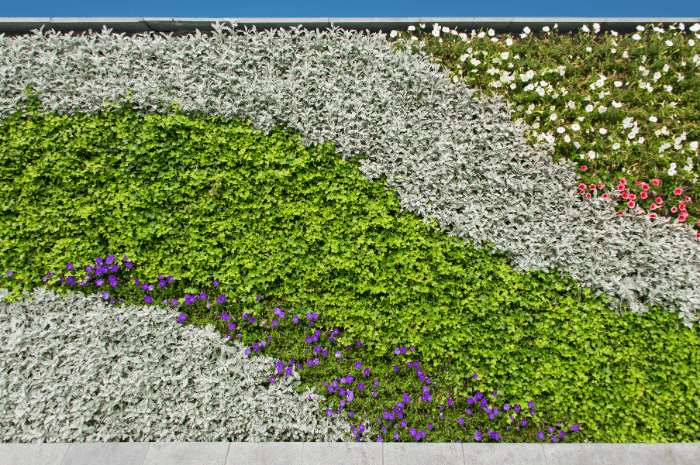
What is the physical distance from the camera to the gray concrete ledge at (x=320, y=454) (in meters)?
3.53

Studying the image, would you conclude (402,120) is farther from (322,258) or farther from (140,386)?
(140,386)

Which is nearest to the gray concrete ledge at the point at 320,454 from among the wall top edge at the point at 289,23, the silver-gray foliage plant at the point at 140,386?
the silver-gray foliage plant at the point at 140,386

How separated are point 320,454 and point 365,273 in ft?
6.19

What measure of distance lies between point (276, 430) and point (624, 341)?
4037 mm

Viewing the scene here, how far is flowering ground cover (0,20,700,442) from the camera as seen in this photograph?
4.18m

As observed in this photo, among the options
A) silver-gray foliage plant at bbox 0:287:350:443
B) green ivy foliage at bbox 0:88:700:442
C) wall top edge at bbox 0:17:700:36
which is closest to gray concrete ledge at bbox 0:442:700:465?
silver-gray foliage plant at bbox 0:287:350:443

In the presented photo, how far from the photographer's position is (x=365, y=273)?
434 cm

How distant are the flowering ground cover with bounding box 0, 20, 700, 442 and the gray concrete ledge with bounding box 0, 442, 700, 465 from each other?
34cm

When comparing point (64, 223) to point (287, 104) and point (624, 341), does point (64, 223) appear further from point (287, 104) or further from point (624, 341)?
point (624, 341)

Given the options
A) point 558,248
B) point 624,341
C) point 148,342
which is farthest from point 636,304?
point 148,342

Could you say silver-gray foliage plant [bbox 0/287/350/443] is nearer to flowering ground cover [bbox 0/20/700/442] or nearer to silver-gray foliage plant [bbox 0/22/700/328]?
flowering ground cover [bbox 0/20/700/442]

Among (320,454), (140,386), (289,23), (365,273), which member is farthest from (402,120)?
(140,386)

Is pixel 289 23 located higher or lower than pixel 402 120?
higher

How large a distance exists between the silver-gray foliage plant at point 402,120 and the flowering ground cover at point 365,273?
0.20 m
